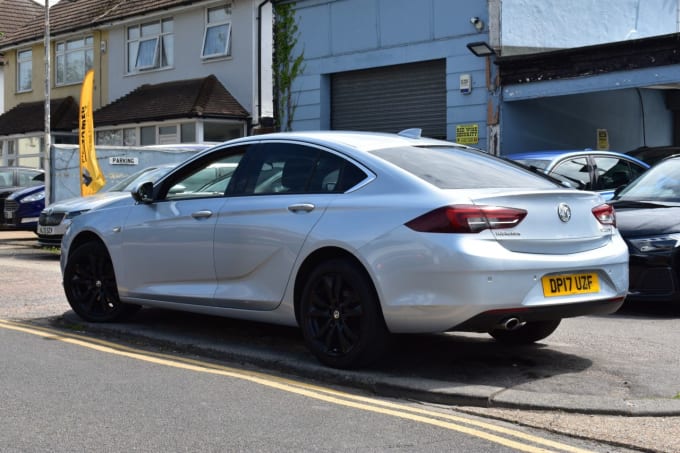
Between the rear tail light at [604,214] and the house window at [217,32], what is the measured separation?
22.8 metres

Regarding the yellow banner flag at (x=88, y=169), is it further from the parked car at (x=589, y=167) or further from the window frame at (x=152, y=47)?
the window frame at (x=152, y=47)

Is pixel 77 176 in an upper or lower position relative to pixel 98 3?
lower

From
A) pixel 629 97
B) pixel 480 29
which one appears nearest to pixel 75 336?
pixel 480 29

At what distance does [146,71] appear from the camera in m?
31.4

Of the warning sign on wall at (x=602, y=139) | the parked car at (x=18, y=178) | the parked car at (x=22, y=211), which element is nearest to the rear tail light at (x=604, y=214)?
the warning sign on wall at (x=602, y=139)

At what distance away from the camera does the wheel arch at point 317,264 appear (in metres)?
6.39

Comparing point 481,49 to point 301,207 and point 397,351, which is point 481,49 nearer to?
point 397,351

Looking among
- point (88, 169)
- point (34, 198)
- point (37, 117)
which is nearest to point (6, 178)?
point (34, 198)

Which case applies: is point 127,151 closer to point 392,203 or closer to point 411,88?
point 411,88

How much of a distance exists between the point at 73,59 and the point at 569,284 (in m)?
30.7

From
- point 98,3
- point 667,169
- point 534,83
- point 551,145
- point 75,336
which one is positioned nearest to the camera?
point 75,336

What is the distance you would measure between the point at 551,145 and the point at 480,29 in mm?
2852

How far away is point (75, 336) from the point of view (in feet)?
26.7

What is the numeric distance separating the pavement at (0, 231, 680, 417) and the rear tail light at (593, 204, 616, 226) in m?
0.98
